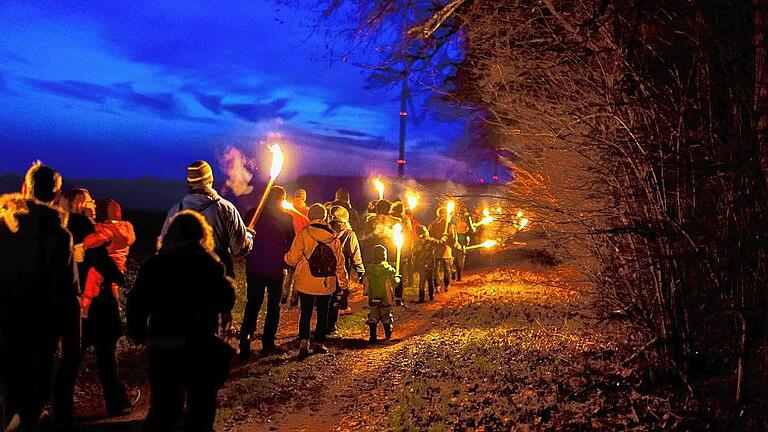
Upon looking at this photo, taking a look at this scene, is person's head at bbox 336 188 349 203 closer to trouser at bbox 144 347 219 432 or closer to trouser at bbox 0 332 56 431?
trouser at bbox 0 332 56 431

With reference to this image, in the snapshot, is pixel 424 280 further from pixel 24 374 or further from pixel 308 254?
pixel 24 374

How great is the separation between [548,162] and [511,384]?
283 cm

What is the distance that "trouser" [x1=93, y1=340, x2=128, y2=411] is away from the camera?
18.7 feet

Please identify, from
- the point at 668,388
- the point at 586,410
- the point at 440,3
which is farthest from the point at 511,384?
the point at 440,3

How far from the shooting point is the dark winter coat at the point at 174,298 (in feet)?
13.5

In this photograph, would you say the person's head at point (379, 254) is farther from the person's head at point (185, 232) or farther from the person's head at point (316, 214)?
the person's head at point (185, 232)

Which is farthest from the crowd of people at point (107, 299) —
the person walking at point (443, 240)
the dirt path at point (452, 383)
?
the person walking at point (443, 240)

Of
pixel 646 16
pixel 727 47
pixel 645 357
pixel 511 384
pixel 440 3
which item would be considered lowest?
pixel 511 384

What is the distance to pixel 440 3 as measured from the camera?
734cm

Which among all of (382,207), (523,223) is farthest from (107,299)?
(382,207)

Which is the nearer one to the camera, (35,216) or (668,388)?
(35,216)

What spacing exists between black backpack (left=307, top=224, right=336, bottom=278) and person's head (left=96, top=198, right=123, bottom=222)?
2.73m

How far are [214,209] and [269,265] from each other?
2633mm

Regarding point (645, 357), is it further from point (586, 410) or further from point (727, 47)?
point (727, 47)
